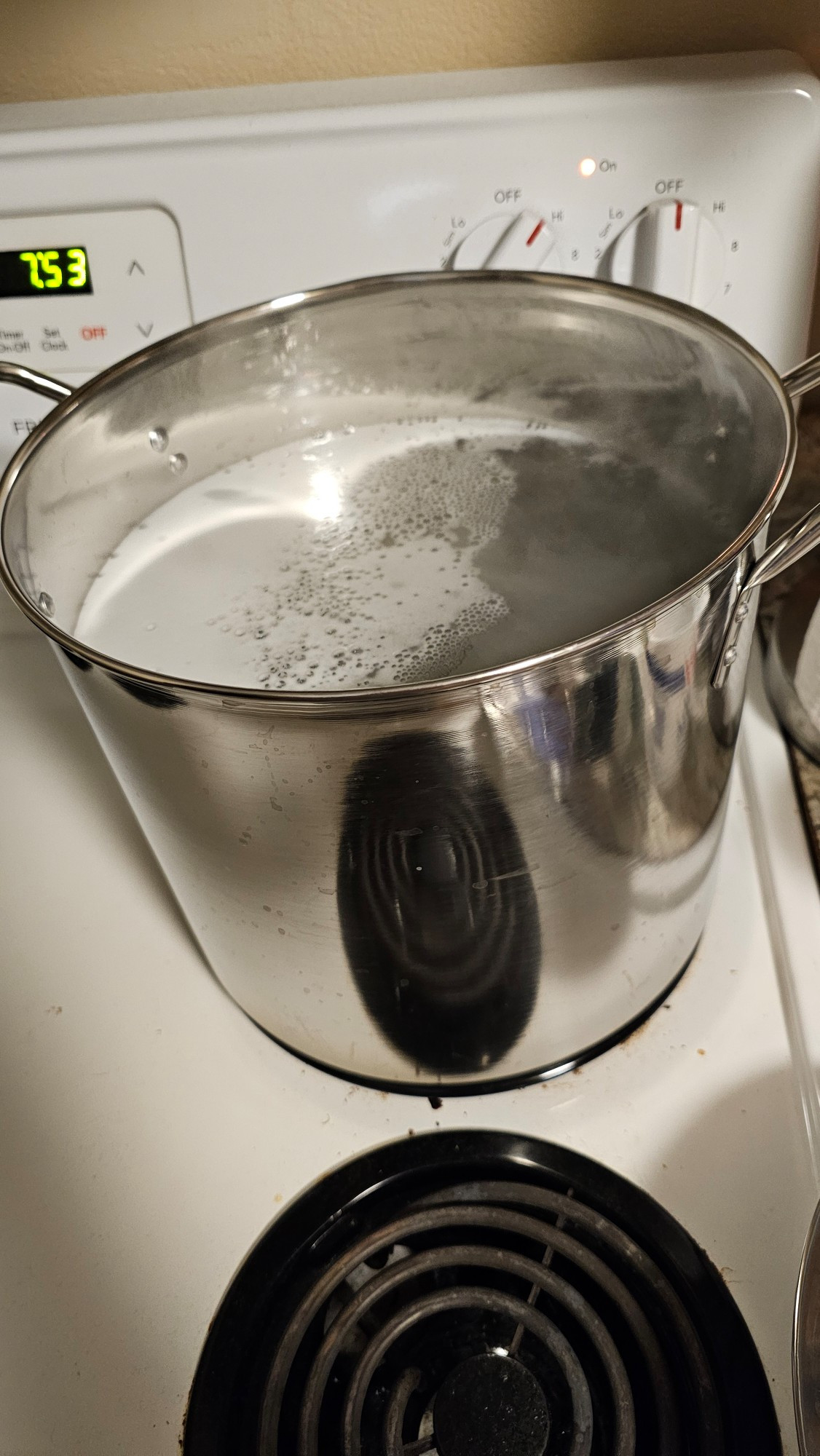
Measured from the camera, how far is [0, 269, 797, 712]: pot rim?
260mm

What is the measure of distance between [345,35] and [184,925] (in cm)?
45

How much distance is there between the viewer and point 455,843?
1.01 feet

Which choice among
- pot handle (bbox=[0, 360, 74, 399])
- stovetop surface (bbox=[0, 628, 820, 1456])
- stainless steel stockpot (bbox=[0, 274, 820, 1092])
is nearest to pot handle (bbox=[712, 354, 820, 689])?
stainless steel stockpot (bbox=[0, 274, 820, 1092])

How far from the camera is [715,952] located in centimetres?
46

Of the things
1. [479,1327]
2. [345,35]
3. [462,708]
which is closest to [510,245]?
[345,35]

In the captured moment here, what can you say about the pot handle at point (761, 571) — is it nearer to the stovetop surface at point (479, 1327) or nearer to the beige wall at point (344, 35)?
the stovetop surface at point (479, 1327)

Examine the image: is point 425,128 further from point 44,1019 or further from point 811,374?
point 44,1019

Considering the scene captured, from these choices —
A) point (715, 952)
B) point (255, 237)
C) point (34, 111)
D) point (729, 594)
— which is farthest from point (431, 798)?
point (34, 111)

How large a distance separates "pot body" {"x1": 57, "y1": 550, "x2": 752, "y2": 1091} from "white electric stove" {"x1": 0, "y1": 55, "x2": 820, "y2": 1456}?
39 mm

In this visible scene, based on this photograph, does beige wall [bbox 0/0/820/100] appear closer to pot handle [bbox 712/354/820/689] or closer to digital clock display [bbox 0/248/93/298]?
digital clock display [bbox 0/248/93/298]

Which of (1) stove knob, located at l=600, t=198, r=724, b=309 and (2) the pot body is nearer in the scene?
(2) the pot body

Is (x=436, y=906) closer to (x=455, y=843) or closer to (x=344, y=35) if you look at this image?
(x=455, y=843)

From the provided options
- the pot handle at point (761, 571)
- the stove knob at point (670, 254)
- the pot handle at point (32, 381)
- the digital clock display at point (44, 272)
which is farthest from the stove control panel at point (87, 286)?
the pot handle at point (761, 571)

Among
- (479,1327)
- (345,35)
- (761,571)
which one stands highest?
(345,35)
